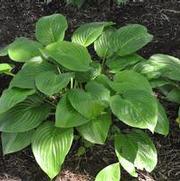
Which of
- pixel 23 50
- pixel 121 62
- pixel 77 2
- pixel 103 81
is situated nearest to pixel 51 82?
pixel 103 81

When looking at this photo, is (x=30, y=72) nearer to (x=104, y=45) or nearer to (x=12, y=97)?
(x=12, y=97)

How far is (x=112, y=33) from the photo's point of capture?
110 inches

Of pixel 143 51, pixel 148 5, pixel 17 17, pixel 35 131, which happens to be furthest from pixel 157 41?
pixel 35 131

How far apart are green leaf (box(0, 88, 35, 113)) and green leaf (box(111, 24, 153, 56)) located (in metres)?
0.63

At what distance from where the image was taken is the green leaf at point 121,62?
267 cm

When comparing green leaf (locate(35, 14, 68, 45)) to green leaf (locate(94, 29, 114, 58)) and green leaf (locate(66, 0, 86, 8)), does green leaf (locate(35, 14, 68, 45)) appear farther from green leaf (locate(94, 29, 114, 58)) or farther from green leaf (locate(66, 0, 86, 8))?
green leaf (locate(66, 0, 86, 8))

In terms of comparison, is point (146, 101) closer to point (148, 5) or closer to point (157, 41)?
point (157, 41)

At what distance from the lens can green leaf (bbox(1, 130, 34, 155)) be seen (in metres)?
2.43

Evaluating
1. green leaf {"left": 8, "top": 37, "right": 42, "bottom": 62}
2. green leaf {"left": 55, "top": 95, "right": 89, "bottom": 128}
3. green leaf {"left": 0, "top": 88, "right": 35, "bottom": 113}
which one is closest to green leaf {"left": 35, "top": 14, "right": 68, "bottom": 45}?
green leaf {"left": 8, "top": 37, "right": 42, "bottom": 62}

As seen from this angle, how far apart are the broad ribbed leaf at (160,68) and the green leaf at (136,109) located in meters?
0.26

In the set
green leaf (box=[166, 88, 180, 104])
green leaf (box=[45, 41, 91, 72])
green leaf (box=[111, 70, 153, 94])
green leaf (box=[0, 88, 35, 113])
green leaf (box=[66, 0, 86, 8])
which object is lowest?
green leaf (box=[66, 0, 86, 8])

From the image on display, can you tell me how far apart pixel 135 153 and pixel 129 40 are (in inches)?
27.8

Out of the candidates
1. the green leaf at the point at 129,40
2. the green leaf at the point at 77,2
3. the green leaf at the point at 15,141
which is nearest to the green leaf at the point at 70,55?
the green leaf at the point at 129,40

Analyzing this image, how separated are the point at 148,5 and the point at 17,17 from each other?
1116 mm
